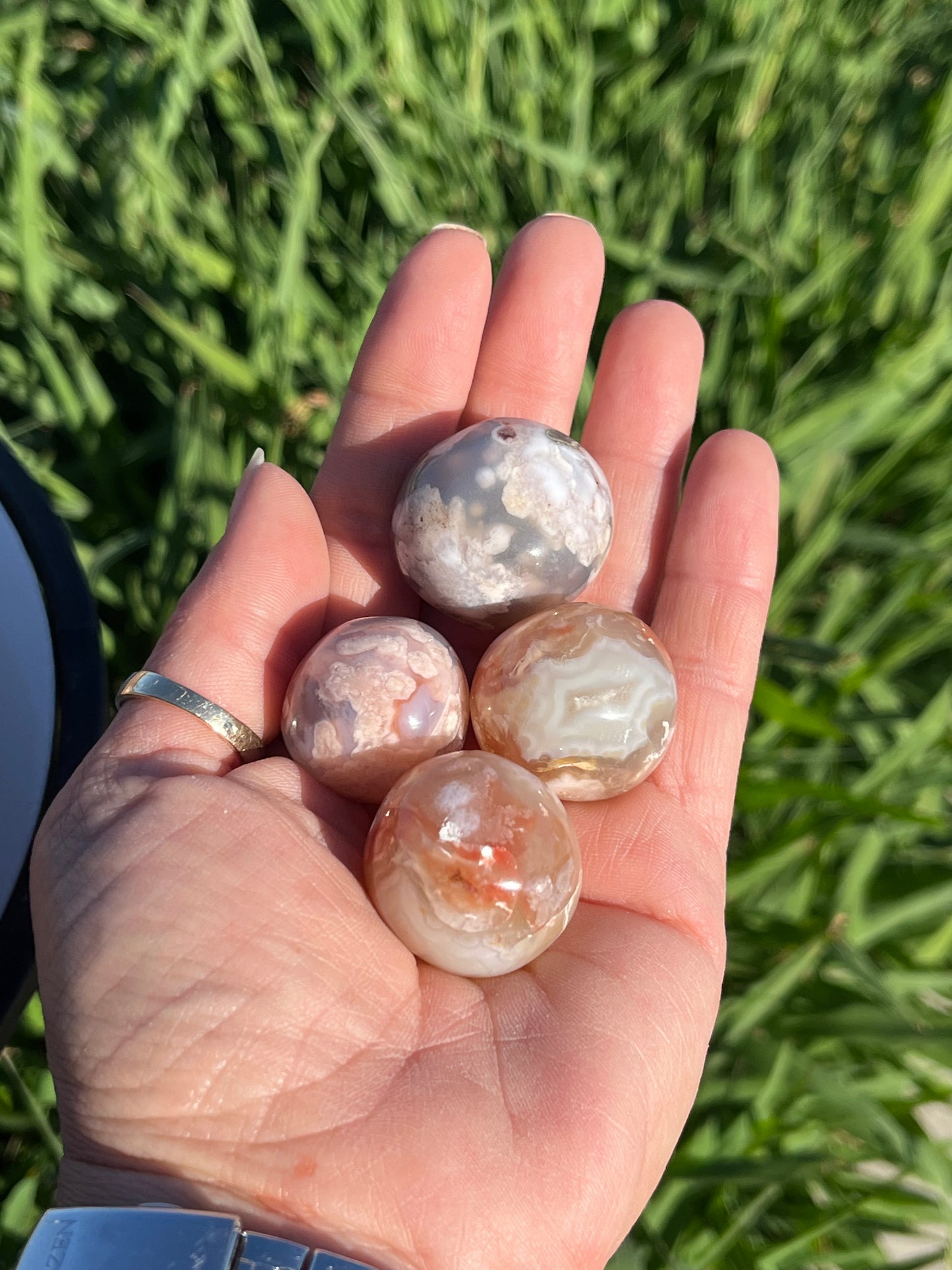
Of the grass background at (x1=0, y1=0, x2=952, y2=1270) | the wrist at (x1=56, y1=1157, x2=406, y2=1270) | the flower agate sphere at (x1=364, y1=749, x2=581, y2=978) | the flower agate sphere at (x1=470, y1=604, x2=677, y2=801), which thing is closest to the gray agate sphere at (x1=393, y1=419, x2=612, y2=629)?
the flower agate sphere at (x1=470, y1=604, x2=677, y2=801)

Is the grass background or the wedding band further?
the grass background

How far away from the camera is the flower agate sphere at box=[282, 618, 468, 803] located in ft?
3.37

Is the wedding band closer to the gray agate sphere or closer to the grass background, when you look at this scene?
the gray agate sphere

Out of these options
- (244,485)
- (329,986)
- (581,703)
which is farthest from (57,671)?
(581,703)

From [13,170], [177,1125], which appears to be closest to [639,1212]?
[177,1125]

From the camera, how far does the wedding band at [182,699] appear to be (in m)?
1.00

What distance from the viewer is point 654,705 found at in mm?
1072

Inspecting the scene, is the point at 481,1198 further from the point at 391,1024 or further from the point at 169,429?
the point at 169,429

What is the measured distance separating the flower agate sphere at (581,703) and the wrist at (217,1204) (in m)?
0.44

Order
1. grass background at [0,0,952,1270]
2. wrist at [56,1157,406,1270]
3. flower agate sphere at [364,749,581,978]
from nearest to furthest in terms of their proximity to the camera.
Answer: wrist at [56,1157,406,1270] → flower agate sphere at [364,749,581,978] → grass background at [0,0,952,1270]

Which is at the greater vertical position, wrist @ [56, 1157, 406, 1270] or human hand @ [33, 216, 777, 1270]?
human hand @ [33, 216, 777, 1270]

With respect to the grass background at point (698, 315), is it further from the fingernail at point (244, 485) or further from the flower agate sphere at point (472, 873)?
the flower agate sphere at point (472, 873)

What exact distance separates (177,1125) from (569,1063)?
308 mm

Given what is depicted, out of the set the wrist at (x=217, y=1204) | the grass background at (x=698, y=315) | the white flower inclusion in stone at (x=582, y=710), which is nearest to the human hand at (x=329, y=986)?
the wrist at (x=217, y=1204)
